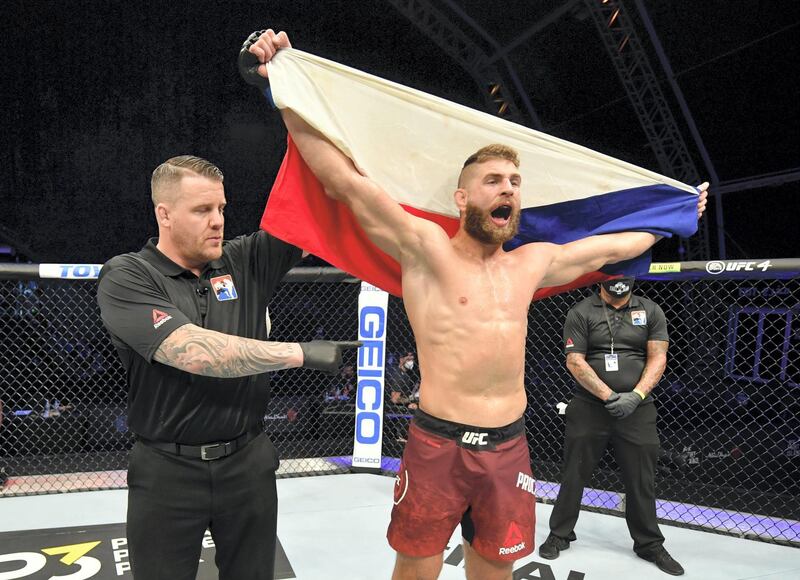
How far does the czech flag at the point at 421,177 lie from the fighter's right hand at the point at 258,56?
29 mm

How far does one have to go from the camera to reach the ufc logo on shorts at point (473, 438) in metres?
1.71

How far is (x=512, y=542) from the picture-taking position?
170 cm

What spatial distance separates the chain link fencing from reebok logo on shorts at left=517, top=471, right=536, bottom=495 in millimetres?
2223

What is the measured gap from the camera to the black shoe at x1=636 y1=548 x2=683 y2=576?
284cm

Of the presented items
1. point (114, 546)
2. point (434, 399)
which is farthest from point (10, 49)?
point (434, 399)

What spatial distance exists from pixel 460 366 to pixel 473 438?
0.75 ft

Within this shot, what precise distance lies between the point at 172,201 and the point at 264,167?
27.6 ft

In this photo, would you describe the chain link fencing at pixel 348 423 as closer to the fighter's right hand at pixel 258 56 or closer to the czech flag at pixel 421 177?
the czech flag at pixel 421 177

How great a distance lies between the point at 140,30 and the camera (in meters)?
8.41

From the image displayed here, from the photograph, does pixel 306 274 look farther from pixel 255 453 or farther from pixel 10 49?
pixel 10 49

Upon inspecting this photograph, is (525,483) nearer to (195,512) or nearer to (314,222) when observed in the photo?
(195,512)

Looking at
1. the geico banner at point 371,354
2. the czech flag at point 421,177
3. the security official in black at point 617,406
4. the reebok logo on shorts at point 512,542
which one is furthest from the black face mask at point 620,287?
the reebok logo on shorts at point 512,542

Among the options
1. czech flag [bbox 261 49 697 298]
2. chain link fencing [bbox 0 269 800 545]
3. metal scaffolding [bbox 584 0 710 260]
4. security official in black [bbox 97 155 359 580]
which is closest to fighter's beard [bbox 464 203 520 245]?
czech flag [bbox 261 49 697 298]

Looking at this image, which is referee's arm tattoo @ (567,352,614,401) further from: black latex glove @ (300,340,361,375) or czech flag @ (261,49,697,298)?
black latex glove @ (300,340,361,375)
